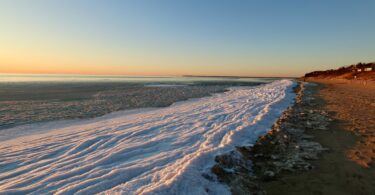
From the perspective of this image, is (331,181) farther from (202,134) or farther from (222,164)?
(202,134)

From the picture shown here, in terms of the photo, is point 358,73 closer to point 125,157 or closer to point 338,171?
point 338,171

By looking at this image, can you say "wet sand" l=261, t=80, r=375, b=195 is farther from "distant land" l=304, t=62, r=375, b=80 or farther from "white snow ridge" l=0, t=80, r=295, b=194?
"distant land" l=304, t=62, r=375, b=80

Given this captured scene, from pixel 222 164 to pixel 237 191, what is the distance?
1.06 m

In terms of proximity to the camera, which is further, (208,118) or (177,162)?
(208,118)

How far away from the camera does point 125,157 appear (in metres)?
6.31

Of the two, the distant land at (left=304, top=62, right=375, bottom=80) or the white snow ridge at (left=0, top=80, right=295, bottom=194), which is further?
the distant land at (left=304, top=62, right=375, bottom=80)

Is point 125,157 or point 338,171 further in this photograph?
point 125,157

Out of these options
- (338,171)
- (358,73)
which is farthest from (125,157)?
(358,73)

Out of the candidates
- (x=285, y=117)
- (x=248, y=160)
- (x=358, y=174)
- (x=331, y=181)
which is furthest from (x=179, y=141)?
(x=285, y=117)

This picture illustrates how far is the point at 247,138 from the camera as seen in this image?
7664 millimetres

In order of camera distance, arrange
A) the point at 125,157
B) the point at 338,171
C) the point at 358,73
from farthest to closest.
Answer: the point at 358,73
the point at 125,157
the point at 338,171

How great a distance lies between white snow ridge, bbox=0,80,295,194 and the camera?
4.54 m

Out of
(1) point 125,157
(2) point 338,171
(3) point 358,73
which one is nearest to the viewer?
(2) point 338,171

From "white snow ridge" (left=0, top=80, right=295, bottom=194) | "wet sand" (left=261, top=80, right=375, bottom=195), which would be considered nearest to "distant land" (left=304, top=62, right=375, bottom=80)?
"wet sand" (left=261, top=80, right=375, bottom=195)
